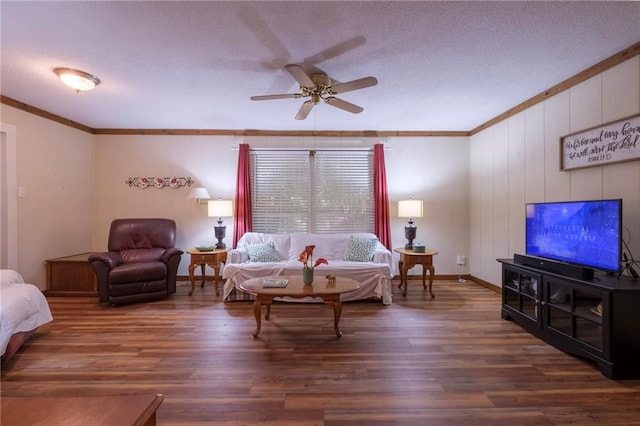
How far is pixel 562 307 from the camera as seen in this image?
250 centimetres

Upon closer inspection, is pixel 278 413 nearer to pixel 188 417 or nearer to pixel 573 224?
pixel 188 417

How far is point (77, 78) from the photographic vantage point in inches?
115

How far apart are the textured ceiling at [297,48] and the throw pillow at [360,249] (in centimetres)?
186

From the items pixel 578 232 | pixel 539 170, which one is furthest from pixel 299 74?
pixel 539 170

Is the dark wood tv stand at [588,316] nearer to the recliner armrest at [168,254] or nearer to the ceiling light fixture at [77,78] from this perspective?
the recliner armrest at [168,254]

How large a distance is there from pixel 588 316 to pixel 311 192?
3.71 m

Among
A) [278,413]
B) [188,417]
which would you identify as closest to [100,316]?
[188,417]

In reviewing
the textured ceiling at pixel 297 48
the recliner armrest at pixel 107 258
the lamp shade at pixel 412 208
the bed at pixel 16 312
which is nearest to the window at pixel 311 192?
the lamp shade at pixel 412 208

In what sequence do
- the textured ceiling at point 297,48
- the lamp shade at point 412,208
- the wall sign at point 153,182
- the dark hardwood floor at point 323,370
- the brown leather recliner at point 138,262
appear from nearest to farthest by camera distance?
1. the dark hardwood floor at point 323,370
2. the textured ceiling at point 297,48
3. the brown leather recliner at point 138,262
4. the lamp shade at point 412,208
5. the wall sign at point 153,182

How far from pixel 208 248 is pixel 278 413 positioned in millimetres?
3033

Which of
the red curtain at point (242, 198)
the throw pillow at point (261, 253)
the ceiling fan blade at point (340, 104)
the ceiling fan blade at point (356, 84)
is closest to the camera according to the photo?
the ceiling fan blade at point (356, 84)

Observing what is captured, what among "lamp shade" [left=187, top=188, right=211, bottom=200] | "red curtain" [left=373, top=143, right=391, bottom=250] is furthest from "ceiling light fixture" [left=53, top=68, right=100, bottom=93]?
"red curtain" [left=373, top=143, right=391, bottom=250]

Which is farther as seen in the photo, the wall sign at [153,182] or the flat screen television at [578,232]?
the wall sign at [153,182]

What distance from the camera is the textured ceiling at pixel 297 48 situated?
6.68 feet
